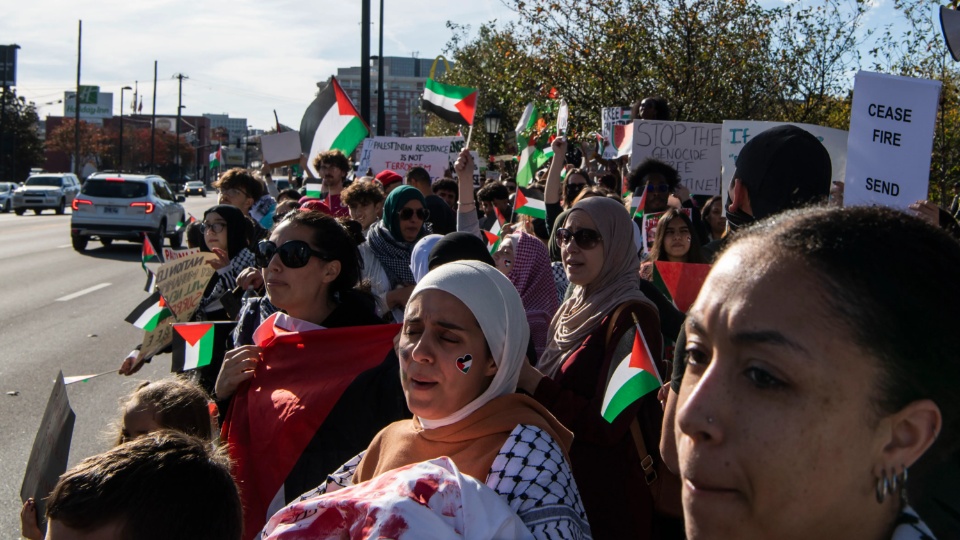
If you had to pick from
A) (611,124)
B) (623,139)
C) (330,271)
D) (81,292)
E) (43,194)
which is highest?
(611,124)

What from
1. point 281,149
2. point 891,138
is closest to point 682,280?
point 891,138

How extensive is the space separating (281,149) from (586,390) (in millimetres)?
8834

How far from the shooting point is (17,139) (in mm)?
68000

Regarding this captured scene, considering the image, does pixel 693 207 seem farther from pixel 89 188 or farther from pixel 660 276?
pixel 89 188

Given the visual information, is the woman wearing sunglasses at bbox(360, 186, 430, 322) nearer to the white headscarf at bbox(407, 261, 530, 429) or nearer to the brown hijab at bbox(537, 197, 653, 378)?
the brown hijab at bbox(537, 197, 653, 378)

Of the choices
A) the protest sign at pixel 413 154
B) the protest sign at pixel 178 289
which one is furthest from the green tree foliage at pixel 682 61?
the protest sign at pixel 178 289

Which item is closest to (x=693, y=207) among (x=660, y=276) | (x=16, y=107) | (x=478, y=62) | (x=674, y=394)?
(x=660, y=276)

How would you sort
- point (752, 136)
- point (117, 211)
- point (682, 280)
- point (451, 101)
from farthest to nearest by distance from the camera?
point (117, 211), point (451, 101), point (752, 136), point (682, 280)

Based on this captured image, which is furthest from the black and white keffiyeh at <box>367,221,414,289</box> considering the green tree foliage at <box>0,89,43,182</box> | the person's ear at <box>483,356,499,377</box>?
the green tree foliage at <box>0,89,43,182</box>

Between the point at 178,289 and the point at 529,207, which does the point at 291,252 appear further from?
the point at 529,207

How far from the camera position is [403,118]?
197500mm

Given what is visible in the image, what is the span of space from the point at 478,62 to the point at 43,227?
58.4 feet

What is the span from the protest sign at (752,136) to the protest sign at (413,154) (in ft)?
18.7

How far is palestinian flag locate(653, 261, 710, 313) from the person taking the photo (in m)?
3.74
